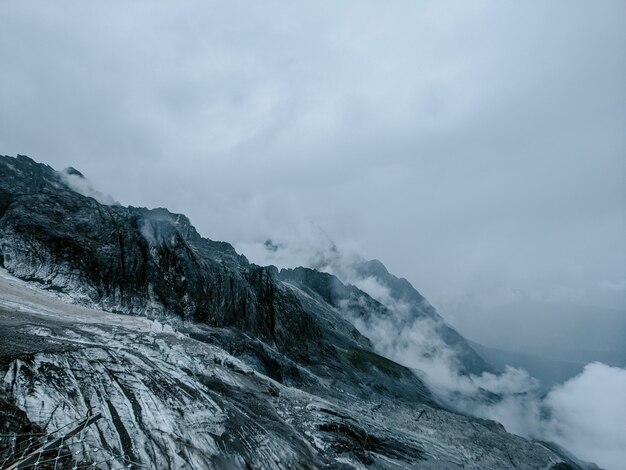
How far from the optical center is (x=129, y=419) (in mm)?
25438

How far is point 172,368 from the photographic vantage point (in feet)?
117

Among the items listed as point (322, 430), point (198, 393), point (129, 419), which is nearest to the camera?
point (129, 419)

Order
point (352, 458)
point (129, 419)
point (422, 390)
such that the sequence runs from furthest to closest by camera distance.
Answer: point (422, 390)
point (352, 458)
point (129, 419)

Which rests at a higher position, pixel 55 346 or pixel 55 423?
pixel 55 346

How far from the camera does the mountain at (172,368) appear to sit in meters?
25.0

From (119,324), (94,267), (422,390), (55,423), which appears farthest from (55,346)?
(422,390)

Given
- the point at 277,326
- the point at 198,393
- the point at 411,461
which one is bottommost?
the point at 411,461

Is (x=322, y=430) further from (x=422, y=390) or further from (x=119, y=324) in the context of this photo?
(x=422, y=390)

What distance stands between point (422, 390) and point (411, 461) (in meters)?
91.4

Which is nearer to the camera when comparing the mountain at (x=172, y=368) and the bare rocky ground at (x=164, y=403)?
the bare rocky ground at (x=164, y=403)

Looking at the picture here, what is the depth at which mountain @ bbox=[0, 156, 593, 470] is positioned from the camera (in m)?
25.0

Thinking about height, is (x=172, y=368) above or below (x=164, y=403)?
above

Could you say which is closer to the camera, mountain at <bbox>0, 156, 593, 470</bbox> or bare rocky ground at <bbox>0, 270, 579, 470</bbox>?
bare rocky ground at <bbox>0, 270, 579, 470</bbox>

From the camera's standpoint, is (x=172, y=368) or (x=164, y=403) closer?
(x=164, y=403)
